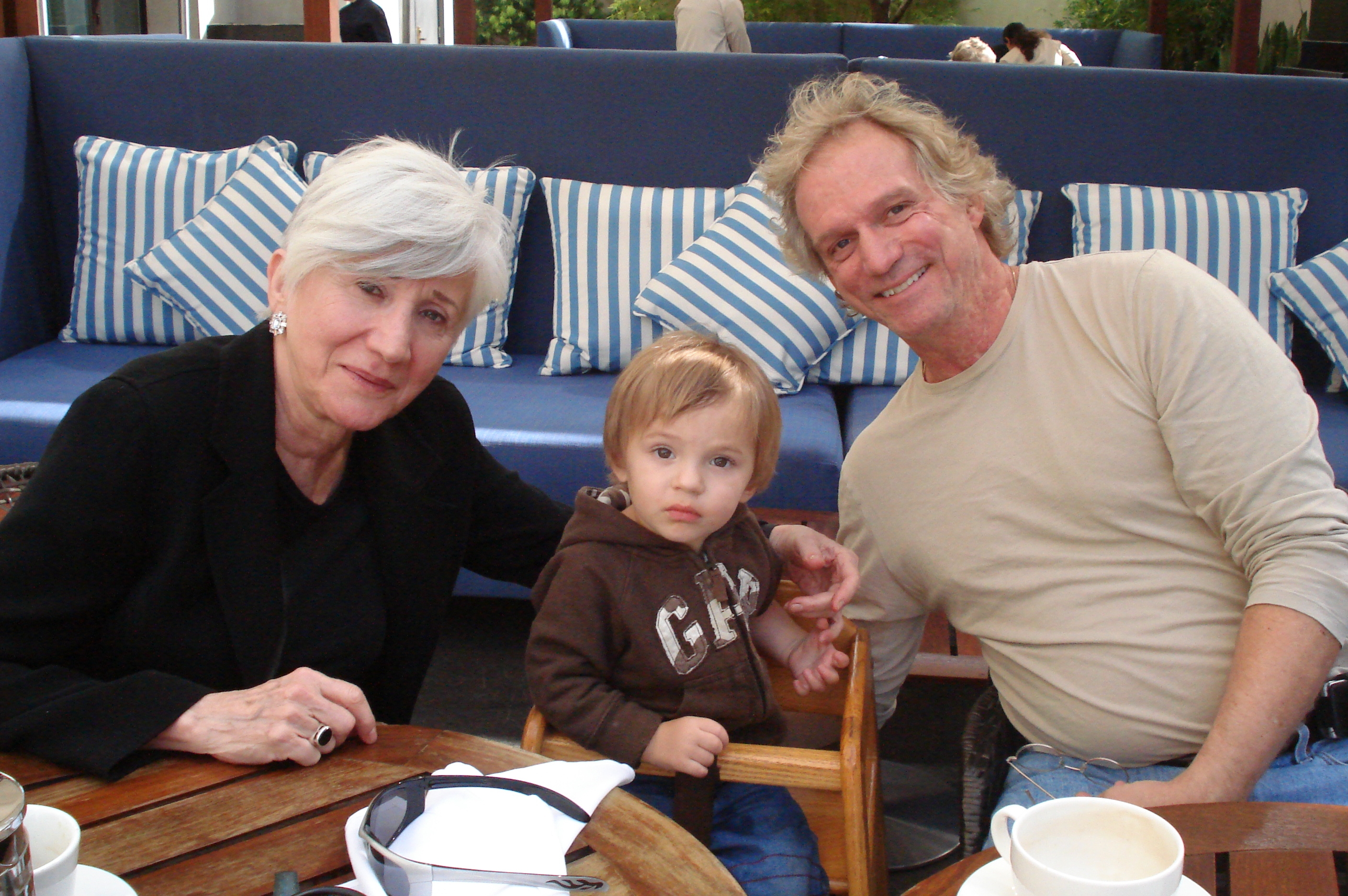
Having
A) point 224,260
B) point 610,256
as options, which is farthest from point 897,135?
point 224,260

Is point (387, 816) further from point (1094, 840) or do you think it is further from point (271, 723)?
point (1094, 840)

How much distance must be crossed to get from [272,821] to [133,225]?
2.94m

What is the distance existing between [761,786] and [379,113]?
2655 millimetres

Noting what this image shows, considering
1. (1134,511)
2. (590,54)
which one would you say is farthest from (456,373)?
(1134,511)

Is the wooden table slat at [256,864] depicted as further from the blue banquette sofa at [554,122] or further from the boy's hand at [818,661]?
the blue banquette sofa at [554,122]

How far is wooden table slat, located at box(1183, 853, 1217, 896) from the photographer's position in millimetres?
849

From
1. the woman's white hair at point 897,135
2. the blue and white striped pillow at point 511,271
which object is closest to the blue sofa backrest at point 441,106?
the blue and white striped pillow at point 511,271

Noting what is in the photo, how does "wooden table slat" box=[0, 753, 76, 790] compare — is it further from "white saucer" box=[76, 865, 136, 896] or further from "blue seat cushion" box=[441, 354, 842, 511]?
"blue seat cushion" box=[441, 354, 842, 511]

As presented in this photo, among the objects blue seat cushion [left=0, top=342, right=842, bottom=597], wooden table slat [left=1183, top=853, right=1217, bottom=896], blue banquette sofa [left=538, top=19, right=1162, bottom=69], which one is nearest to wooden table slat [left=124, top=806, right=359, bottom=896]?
wooden table slat [left=1183, top=853, right=1217, bottom=896]

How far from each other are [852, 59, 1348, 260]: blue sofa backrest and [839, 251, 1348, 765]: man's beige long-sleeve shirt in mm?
1912

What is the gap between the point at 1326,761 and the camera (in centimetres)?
135

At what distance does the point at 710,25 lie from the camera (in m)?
6.73

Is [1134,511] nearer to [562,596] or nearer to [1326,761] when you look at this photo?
[1326,761]

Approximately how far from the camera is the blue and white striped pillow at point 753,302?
3.07 meters
